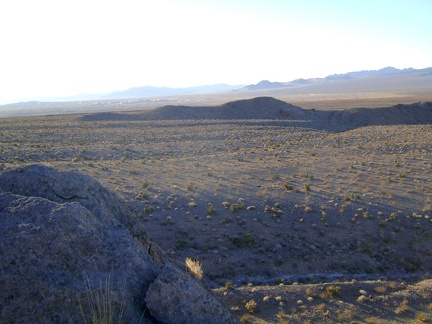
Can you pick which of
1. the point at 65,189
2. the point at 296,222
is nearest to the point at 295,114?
the point at 296,222

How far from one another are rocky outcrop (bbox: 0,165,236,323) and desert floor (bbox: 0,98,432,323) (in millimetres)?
2468

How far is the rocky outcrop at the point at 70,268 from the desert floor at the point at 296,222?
8.10 feet

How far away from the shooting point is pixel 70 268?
4223 mm

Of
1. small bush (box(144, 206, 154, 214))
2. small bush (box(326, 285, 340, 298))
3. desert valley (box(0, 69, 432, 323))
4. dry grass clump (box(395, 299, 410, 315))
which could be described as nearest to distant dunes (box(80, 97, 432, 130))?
desert valley (box(0, 69, 432, 323))

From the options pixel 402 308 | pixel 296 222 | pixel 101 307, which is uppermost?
pixel 101 307

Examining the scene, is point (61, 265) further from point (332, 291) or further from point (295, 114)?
point (295, 114)

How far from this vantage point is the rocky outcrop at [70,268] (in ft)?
13.0

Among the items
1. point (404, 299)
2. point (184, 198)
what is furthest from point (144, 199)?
point (404, 299)

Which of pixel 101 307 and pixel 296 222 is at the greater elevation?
pixel 101 307

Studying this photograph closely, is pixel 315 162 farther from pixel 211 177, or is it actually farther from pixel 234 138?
pixel 234 138

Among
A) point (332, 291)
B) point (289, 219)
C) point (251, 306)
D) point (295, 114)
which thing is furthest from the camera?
point (295, 114)

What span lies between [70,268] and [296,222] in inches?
380

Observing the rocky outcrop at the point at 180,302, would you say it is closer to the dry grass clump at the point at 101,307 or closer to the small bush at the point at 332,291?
the dry grass clump at the point at 101,307

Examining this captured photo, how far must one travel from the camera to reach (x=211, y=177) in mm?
18516
